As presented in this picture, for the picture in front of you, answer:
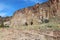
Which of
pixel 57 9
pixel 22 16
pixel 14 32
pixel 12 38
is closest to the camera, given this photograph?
pixel 12 38

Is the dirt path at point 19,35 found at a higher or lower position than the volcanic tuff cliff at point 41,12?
lower

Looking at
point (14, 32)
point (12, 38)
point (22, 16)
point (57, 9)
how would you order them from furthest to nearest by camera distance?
1. point (22, 16)
2. point (57, 9)
3. point (14, 32)
4. point (12, 38)

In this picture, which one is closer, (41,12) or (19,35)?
(19,35)

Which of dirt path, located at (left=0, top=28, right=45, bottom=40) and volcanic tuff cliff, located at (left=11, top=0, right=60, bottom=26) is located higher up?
volcanic tuff cliff, located at (left=11, top=0, right=60, bottom=26)

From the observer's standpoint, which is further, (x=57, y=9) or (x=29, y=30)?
(x=57, y=9)

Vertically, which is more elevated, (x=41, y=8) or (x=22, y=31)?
(x=41, y=8)

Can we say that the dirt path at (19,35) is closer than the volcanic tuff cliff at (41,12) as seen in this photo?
Yes

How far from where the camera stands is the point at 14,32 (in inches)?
671

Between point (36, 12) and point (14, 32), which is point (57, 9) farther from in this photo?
point (14, 32)

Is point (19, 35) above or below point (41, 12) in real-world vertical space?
below

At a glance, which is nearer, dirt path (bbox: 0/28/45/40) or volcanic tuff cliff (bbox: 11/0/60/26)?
dirt path (bbox: 0/28/45/40)

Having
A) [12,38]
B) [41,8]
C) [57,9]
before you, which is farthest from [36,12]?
[12,38]

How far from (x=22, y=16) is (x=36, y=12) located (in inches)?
162

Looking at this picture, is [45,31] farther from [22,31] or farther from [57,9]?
[57,9]
